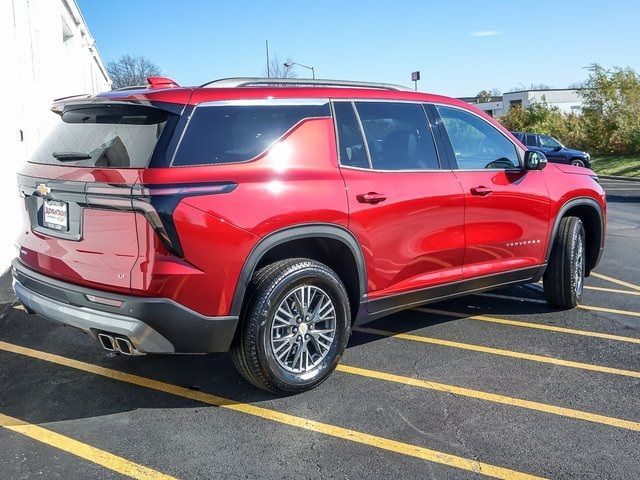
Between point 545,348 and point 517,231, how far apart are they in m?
0.99

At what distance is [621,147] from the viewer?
29344mm

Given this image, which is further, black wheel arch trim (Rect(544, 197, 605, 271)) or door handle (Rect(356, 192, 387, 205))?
black wheel arch trim (Rect(544, 197, 605, 271))

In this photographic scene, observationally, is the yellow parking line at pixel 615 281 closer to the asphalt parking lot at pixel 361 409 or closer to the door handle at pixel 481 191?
the asphalt parking lot at pixel 361 409

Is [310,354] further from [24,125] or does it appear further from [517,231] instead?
[24,125]

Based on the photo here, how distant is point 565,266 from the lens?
5363mm

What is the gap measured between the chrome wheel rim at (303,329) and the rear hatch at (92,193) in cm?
98

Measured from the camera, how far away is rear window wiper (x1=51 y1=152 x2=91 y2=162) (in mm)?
3433

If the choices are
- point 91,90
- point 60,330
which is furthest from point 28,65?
point 91,90

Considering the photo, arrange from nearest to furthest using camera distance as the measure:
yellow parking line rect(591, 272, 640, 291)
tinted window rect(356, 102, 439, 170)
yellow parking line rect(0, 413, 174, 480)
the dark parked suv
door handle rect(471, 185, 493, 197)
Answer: yellow parking line rect(0, 413, 174, 480) < tinted window rect(356, 102, 439, 170) < door handle rect(471, 185, 493, 197) < yellow parking line rect(591, 272, 640, 291) < the dark parked suv

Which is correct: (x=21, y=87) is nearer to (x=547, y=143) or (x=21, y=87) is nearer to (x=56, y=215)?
(x=56, y=215)

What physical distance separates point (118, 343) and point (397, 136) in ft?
7.90

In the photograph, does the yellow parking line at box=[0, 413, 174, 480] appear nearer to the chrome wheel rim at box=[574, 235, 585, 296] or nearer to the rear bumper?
the rear bumper

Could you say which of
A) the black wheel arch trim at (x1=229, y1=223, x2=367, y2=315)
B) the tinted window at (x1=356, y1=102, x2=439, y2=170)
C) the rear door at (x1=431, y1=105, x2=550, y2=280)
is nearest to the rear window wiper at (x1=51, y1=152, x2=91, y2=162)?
the black wheel arch trim at (x1=229, y1=223, x2=367, y2=315)

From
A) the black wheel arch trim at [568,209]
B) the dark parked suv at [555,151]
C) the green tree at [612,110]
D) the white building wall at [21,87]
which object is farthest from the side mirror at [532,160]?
the green tree at [612,110]
